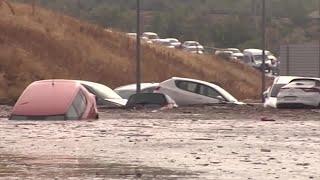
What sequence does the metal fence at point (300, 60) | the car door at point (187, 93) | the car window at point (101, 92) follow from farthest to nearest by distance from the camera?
the metal fence at point (300, 60) → the car door at point (187, 93) → the car window at point (101, 92)

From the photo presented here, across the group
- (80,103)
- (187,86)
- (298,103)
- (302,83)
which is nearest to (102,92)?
(187,86)

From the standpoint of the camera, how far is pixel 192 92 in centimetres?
3597

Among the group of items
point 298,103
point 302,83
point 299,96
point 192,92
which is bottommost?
point 192,92

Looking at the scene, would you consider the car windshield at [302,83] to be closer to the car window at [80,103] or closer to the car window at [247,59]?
the car window at [80,103]

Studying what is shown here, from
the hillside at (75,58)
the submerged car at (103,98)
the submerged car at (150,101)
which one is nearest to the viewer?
the submerged car at (150,101)

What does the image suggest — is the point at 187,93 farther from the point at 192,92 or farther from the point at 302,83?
the point at 302,83

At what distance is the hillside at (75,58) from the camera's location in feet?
153

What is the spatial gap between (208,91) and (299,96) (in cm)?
471

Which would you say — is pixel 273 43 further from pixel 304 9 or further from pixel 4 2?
pixel 4 2

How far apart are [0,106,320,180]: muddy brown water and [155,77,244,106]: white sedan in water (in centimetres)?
897

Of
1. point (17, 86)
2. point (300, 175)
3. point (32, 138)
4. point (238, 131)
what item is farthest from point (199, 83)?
point (300, 175)

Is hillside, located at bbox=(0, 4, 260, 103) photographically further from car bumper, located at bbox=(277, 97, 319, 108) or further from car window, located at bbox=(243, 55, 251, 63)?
car window, located at bbox=(243, 55, 251, 63)

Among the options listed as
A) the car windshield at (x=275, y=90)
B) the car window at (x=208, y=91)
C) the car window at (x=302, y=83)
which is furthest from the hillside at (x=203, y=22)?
the car window at (x=302, y=83)

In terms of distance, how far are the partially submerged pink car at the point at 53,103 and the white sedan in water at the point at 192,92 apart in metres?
11.4
